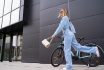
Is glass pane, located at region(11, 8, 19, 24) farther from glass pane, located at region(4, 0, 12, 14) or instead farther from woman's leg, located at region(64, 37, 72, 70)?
woman's leg, located at region(64, 37, 72, 70)

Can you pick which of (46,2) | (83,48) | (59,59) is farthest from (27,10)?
(83,48)

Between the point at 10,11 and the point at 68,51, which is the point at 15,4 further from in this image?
the point at 68,51

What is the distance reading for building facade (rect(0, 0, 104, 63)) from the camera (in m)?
11.9

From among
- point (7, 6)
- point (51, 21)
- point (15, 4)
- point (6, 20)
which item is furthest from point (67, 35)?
point (7, 6)

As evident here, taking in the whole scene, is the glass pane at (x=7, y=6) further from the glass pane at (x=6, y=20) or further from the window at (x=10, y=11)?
the glass pane at (x=6, y=20)

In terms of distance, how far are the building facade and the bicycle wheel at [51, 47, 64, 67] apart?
297cm

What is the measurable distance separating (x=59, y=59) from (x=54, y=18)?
556 cm

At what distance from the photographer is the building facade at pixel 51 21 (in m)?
11.9

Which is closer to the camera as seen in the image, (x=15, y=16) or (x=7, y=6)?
(x=15, y=16)

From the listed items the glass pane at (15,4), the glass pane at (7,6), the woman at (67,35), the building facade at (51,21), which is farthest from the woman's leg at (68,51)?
the glass pane at (7,6)

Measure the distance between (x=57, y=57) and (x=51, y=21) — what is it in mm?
5651

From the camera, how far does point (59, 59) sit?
30.7 ft

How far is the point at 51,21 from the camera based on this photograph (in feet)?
48.4

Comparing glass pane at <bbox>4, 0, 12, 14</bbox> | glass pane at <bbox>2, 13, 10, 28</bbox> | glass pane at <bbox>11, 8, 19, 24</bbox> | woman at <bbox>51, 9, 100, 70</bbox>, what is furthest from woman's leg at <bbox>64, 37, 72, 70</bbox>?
glass pane at <bbox>4, 0, 12, 14</bbox>
